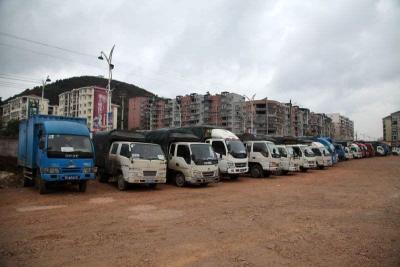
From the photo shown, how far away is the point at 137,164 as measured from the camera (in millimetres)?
12570

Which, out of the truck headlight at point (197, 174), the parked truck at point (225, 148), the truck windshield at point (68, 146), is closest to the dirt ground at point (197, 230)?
the truck windshield at point (68, 146)

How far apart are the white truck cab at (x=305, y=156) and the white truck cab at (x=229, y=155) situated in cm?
774

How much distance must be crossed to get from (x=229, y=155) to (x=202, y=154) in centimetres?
269

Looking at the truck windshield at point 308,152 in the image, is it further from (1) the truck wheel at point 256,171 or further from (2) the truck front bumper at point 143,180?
(2) the truck front bumper at point 143,180

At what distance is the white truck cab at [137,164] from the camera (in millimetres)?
12562

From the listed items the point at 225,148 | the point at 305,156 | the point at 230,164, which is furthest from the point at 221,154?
the point at 305,156

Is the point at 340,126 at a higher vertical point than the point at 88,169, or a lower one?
higher

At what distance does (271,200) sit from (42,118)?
9838 mm

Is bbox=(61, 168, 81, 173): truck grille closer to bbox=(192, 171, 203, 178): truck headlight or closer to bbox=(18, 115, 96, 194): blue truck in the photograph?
bbox=(18, 115, 96, 194): blue truck

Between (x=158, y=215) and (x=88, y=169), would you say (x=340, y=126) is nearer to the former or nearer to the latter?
(x=88, y=169)

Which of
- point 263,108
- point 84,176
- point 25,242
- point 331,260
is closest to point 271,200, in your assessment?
point 331,260

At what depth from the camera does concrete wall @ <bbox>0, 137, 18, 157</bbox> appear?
24500 millimetres

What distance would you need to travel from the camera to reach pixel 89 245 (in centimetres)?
576

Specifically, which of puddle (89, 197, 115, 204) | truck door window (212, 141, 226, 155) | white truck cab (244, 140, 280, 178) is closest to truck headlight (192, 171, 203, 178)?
truck door window (212, 141, 226, 155)
